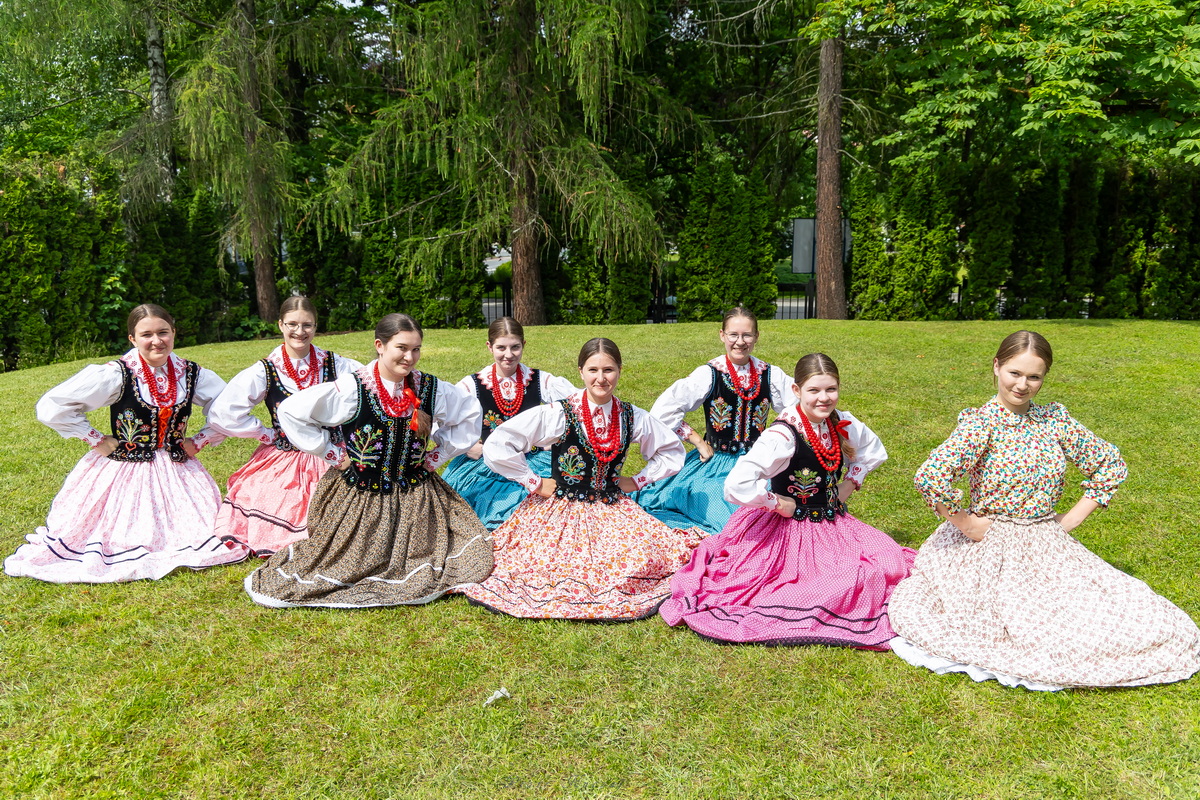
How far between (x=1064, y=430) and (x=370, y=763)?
3.08 m

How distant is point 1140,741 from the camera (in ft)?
10.1

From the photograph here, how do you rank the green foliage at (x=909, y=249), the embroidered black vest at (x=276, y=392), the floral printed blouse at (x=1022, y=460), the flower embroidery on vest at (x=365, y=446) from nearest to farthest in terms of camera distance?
1. the floral printed blouse at (x=1022, y=460)
2. the flower embroidery on vest at (x=365, y=446)
3. the embroidered black vest at (x=276, y=392)
4. the green foliage at (x=909, y=249)

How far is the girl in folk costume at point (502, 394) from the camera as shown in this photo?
5340 millimetres

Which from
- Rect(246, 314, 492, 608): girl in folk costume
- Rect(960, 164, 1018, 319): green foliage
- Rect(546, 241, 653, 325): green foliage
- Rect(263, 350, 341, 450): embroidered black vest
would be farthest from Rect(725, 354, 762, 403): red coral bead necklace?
Rect(960, 164, 1018, 319): green foliage

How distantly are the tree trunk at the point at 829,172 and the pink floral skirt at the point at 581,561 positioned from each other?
10577mm

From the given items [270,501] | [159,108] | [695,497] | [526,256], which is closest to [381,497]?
[270,501]

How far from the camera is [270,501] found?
505 cm

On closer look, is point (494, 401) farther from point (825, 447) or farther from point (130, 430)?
point (825, 447)

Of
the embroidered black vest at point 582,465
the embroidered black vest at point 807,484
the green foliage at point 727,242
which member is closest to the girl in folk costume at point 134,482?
the embroidered black vest at point 582,465

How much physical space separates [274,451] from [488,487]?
1.30 m

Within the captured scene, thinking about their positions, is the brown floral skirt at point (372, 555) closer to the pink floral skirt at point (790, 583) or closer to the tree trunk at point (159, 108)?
the pink floral skirt at point (790, 583)

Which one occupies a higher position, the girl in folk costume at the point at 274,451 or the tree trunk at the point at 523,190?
the tree trunk at the point at 523,190

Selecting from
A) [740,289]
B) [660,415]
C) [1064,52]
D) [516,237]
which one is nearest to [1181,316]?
[1064,52]

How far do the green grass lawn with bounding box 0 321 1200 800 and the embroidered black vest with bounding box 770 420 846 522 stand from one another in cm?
71
